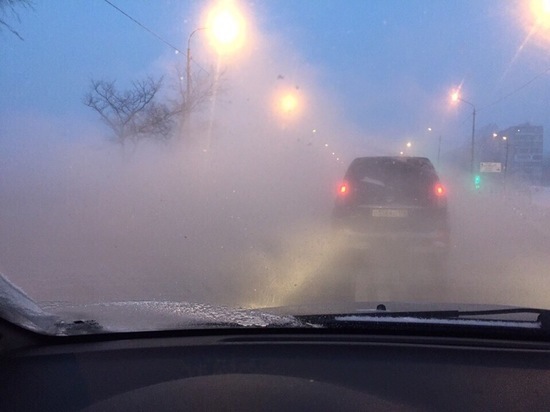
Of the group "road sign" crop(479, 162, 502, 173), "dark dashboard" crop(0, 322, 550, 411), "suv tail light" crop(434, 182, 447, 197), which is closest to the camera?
"dark dashboard" crop(0, 322, 550, 411)

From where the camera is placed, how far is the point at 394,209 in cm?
1077

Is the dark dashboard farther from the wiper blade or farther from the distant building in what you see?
the distant building

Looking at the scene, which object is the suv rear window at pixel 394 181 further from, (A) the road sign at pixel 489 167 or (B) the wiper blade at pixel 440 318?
(A) the road sign at pixel 489 167

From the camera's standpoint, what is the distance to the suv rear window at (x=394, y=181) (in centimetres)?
1084

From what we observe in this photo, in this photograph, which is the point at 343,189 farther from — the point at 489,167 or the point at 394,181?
the point at 489,167

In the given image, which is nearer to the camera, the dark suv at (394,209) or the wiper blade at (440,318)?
the wiper blade at (440,318)

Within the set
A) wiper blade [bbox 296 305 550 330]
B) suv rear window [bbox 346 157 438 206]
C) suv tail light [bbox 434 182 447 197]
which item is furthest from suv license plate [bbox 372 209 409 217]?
wiper blade [bbox 296 305 550 330]

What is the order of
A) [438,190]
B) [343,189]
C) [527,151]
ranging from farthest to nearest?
[527,151], [343,189], [438,190]

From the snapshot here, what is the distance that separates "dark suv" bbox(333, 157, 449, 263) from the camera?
1077 centimetres

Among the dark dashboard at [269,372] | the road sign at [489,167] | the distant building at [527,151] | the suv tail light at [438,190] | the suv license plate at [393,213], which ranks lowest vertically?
the dark dashboard at [269,372]

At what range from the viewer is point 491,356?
10.4 ft

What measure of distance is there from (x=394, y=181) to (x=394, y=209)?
1.69 ft

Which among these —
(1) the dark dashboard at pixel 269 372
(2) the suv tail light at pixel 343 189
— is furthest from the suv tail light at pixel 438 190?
(1) the dark dashboard at pixel 269 372

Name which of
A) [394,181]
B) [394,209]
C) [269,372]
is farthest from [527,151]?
[269,372]
